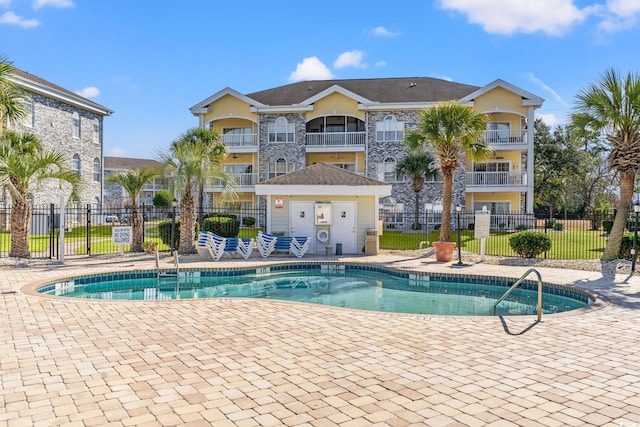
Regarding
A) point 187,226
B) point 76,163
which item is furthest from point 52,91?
point 187,226

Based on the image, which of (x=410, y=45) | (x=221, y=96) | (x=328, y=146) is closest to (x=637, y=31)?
(x=410, y=45)

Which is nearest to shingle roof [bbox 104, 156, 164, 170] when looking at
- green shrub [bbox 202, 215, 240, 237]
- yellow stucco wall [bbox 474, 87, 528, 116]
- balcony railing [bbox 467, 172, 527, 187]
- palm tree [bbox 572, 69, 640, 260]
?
balcony railing [bbox 467, 172, 527, 187]

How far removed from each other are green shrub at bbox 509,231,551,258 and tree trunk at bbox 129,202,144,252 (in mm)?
13964

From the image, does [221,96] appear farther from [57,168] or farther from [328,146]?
[57,168]

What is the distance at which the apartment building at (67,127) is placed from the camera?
29.5 meters

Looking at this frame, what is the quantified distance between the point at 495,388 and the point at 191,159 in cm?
1448

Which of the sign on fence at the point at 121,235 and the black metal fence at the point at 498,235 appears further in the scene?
the black metal fence at the point at 498,235

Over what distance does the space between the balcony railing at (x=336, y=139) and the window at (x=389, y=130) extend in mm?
1082

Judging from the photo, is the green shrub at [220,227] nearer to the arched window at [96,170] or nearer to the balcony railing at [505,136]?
the balcony railing at [505,136]

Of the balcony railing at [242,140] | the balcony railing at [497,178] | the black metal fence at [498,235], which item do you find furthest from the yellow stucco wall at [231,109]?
the balcony railing at [497,178]

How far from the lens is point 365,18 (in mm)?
15500

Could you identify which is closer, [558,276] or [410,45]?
[558,276]

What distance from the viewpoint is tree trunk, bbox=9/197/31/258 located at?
15742 mm

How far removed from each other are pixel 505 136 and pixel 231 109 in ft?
60.6
